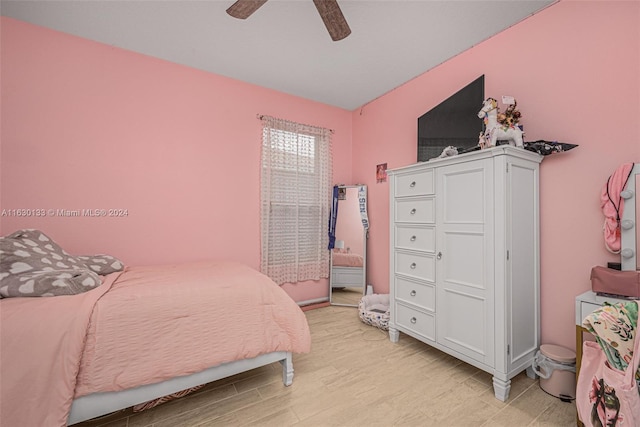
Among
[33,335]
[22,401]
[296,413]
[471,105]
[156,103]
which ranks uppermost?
[156,103]

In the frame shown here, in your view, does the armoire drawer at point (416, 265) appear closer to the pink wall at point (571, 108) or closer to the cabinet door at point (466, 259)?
the cabinet door at point (466, 259)

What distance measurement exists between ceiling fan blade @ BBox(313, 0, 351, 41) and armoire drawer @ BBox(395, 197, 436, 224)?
138cm

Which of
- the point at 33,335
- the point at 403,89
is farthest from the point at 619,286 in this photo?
the point at 33,335

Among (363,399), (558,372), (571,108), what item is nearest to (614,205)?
(571,108)

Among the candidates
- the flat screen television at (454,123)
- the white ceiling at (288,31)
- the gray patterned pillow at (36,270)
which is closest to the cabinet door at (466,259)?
the flat screen television at (454,123)

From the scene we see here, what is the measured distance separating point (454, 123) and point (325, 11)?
1.41m

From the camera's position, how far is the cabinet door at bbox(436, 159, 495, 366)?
5.66 ft

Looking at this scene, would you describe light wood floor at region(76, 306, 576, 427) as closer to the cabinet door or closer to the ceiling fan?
the cabinet door

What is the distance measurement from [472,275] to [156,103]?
10.6ft

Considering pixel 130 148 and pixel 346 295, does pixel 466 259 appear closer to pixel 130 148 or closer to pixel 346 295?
pixel 346 295

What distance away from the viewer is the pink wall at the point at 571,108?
1.63 m

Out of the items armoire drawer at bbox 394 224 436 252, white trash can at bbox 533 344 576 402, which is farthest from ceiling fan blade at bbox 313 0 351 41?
white trash can at bbox 533 344 576 402

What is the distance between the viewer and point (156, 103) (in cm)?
265

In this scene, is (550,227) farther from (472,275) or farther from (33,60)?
(33,60)
